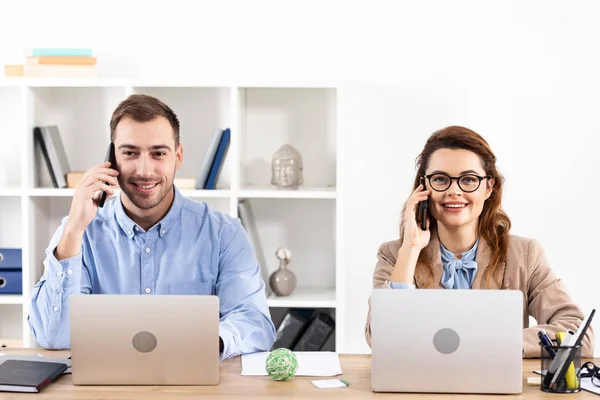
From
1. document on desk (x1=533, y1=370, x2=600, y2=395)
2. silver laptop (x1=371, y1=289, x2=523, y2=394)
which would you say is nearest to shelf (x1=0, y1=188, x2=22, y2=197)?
silver laptop (x1=371, y1=289, x2=523, y2=394)

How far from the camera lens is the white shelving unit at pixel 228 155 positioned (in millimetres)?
3934

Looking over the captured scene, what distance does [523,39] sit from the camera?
3.83 m

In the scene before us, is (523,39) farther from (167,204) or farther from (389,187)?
(167,204)

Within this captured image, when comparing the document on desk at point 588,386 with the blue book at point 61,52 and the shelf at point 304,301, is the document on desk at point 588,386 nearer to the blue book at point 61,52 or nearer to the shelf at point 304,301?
the shelf at point 304,301

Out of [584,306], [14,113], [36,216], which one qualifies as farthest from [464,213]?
[14,113]

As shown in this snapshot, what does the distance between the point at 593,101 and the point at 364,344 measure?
156 centimetres

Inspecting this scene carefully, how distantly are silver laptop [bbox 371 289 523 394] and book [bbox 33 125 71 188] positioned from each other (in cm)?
234

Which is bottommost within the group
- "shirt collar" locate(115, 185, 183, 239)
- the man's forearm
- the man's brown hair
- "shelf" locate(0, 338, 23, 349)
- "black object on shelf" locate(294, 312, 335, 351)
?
"shelf" locate(0, 338, 23, 349)

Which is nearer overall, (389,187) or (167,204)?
(167,204)

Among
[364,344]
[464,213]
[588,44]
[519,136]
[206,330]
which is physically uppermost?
[588,44]

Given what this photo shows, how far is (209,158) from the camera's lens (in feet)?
12.3

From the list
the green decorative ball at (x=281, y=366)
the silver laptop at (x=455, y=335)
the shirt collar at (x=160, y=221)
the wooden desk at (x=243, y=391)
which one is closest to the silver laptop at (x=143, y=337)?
the wooden desk at (x=243, y=391)

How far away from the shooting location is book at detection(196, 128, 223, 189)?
146 inches

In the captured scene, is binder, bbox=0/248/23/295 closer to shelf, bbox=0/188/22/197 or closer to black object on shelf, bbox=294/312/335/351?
shelf, bbox=0/188/22/197
